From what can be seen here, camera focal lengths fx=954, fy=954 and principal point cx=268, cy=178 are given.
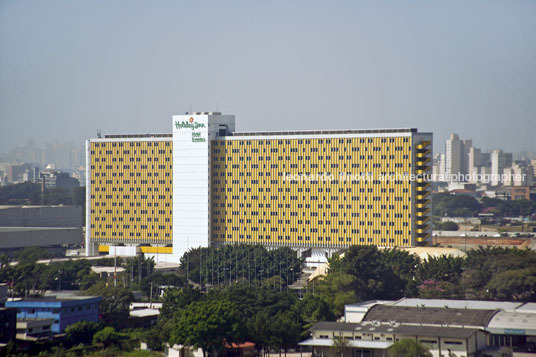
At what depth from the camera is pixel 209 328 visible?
45281 millimetres

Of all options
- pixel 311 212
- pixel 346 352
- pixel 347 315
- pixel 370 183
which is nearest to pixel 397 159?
pixel 370 183

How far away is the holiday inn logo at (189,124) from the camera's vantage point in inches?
3256

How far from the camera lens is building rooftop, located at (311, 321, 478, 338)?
1759 inches

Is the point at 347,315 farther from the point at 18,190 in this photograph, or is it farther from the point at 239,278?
the point at 18,190

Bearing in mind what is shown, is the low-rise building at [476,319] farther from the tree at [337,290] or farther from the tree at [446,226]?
the tree at [446,226]

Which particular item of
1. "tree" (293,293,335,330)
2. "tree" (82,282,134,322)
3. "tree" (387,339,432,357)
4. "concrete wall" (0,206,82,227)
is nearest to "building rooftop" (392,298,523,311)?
"tree" (293,293,335,330)

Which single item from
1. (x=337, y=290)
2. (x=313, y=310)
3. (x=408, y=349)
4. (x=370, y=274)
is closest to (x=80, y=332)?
(x=313, y=310)

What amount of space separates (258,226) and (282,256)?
388 inches

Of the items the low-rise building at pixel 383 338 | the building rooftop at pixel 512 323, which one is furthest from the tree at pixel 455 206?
the low-rise building at pixel 383 338

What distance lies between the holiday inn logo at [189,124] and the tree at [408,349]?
42678 mm

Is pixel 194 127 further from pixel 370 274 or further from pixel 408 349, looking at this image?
pixel 408 349

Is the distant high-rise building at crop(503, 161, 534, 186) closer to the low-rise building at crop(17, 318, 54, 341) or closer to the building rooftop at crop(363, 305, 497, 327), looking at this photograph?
the building rooftop at crop(363, 305, 497, 327)

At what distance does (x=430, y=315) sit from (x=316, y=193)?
31.4 metres

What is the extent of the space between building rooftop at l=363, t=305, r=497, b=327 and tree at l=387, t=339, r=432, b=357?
479 centimetres
